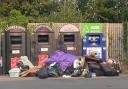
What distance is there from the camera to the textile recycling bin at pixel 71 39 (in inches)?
661

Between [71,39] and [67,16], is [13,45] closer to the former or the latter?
[71,39]

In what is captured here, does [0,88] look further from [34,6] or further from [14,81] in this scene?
[34,6]

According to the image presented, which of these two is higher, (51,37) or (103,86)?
(51,37)

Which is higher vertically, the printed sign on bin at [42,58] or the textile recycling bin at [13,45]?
the textile recycling bin at [13,45]

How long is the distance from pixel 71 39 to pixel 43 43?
38.5 inches

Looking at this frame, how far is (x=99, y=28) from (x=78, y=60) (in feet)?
8.06

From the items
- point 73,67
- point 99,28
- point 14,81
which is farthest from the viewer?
point 99,28

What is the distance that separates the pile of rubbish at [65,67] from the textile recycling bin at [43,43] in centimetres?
28

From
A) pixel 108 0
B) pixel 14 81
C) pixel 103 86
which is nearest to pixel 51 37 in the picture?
pixel 14 81

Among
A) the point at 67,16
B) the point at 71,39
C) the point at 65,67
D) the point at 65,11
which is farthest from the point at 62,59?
the point at 65,11

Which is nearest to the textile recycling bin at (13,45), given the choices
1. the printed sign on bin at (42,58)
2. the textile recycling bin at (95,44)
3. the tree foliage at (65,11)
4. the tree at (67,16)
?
the printed sign on bin at (42,58)

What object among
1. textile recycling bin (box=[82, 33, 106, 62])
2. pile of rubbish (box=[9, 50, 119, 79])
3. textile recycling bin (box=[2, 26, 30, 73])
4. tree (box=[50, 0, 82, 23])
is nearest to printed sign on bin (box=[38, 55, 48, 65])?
pile of rubbish (box=[9, 50, 119, 79])

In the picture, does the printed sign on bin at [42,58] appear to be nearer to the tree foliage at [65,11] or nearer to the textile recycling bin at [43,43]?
the textile recycling bin at [43,43]

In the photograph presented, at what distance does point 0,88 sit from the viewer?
13.4 meters
